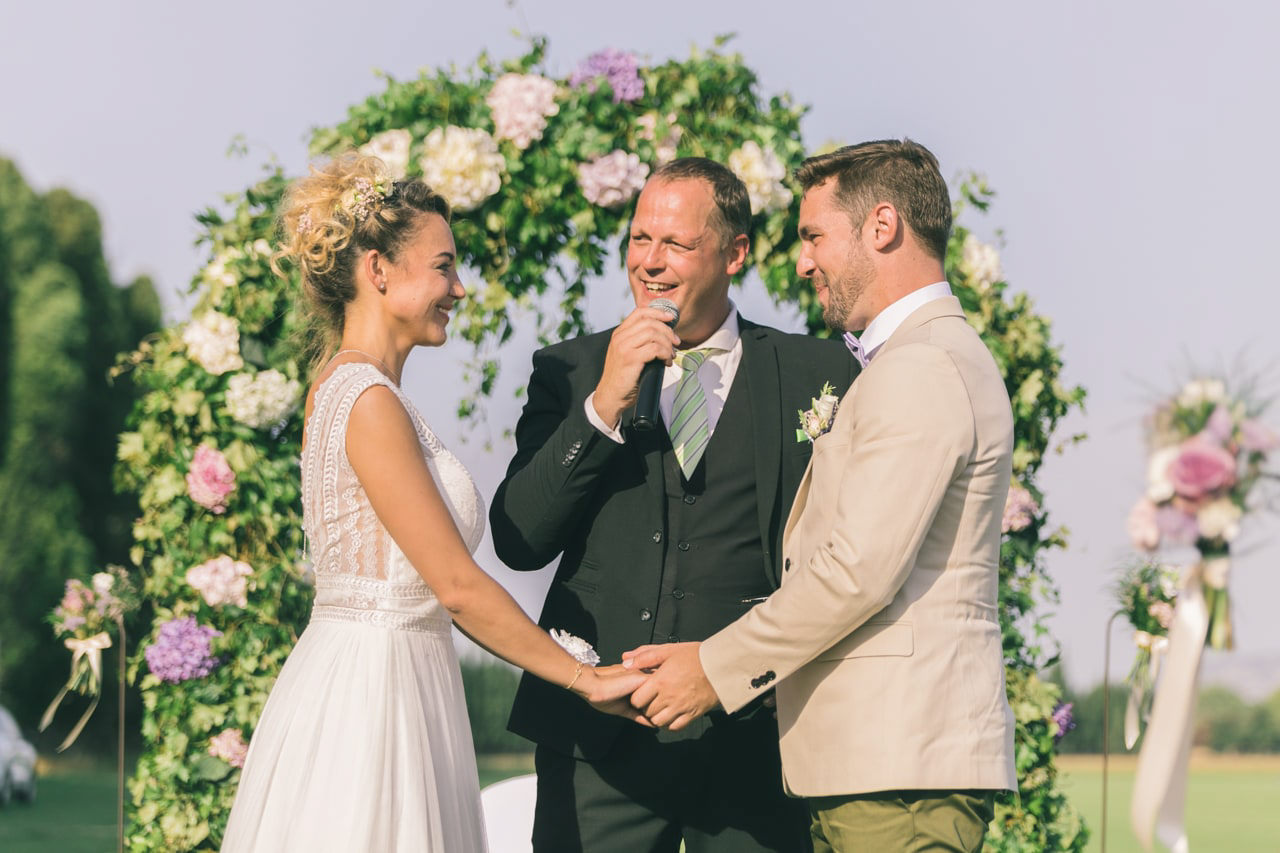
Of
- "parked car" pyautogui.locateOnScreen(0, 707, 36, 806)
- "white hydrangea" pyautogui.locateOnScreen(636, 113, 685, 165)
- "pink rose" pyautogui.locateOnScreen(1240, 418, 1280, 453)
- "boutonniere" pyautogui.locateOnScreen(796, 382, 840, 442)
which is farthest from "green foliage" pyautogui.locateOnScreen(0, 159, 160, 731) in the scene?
"pink rose" pyautogui.locateOnScreen(1240, 418, 1280, 453)

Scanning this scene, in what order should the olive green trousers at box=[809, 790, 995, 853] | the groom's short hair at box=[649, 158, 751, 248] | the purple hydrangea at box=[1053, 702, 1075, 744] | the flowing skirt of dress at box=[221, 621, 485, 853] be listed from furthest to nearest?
the purple hydrangea at box=[1053, 702, 1075, 744]
the groom's short hair at box=[649, 158, 751, 248]
the flowing skirt of dress at box=[221, 621, 485, 853]
the olive green trousers at box=[809, 790, 995, 853]

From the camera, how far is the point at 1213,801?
48.3 ft

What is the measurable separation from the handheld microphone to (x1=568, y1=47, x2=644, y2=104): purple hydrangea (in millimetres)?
2125

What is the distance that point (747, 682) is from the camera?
2941 mm

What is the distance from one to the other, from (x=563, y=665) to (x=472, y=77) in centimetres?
302

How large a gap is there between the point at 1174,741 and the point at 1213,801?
46.9 ft

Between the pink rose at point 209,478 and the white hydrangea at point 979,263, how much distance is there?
3043 mm

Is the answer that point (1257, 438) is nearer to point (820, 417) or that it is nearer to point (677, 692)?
point (820, 417)

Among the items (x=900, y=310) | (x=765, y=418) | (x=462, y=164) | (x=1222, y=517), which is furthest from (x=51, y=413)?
(x=1222, y=517)

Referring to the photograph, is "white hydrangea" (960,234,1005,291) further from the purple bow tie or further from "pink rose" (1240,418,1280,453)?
"pink rose" (1240,418,1280,453)

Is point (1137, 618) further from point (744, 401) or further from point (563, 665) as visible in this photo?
point (563, 665)

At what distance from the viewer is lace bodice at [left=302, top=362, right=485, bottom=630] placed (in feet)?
9.81

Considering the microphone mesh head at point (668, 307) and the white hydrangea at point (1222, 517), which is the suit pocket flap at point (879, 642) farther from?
the microphone mesh head at point (668, 307)

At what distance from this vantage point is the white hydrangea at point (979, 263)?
5184 millimetres
